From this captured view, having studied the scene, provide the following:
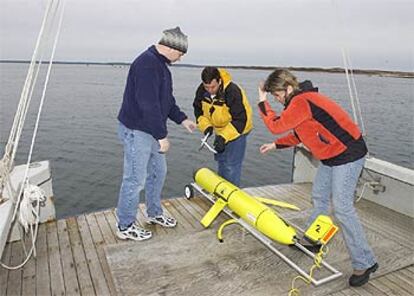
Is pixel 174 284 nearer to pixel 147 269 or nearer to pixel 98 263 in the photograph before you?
pixel 147 269

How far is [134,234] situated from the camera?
3.58 metres

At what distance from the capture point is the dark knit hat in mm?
3170

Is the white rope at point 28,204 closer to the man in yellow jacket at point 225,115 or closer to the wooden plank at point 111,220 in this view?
the wooden plank at point 111,220

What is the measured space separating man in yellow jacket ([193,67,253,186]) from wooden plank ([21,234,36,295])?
2198 mm

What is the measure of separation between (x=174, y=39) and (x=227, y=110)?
4.04 ft

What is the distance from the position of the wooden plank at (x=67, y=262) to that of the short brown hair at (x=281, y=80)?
2.23 meters

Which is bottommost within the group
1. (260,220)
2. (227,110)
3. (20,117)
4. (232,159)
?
(260,220)

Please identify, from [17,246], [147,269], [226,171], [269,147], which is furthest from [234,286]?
[17,246]

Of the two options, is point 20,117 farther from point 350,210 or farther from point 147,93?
point 350,210

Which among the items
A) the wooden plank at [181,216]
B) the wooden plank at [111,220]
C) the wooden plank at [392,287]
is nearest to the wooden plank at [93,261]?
the wooden plank at [111,220]

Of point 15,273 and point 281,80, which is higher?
point 281,80

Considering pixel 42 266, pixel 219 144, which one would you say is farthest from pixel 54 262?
pixel 219 144

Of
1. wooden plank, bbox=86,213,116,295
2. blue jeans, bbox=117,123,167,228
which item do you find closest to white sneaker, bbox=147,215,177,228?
blue jeans, bbox=117,123,167,228

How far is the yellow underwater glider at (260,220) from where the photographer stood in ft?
9.47
